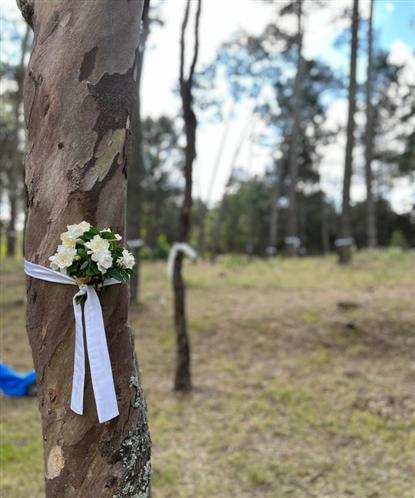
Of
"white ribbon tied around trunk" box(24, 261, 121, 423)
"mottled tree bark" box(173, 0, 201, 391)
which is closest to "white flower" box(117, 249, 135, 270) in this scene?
"white ribbon tied around trunk" box(24, 261, 121, 423)

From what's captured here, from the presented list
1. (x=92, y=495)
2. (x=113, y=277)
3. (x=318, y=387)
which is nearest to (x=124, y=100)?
(x=113, y=277)

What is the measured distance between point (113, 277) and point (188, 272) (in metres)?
9.40

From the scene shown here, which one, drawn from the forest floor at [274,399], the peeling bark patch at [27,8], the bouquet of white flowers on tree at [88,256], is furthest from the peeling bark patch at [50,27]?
the forest floor at [274,399]

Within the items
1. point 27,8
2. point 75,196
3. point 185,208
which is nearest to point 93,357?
point 75,196

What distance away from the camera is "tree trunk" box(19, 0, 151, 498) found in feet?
4.73

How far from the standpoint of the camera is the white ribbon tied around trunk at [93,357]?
4.60 feet

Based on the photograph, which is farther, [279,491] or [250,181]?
[250,181]

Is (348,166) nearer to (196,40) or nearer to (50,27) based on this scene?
(196,40)

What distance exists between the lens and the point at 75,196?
4.72 ft

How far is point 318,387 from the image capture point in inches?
169

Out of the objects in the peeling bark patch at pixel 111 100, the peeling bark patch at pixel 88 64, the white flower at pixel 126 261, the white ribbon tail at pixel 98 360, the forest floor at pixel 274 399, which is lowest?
the forest floor at pixel 274 399

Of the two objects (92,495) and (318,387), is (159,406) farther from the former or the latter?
(92,495)

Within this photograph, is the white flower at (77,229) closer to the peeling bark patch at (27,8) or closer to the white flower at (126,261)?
the white flower at (126,261)

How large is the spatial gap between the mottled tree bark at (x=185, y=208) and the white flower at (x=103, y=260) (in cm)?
280
